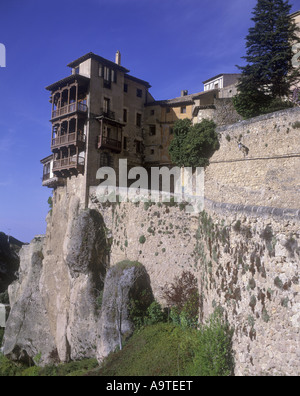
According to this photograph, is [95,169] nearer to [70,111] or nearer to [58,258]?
[70,111]

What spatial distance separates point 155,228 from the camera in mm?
20656

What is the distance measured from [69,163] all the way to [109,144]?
3.79m

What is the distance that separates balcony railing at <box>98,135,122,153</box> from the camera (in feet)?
96.7

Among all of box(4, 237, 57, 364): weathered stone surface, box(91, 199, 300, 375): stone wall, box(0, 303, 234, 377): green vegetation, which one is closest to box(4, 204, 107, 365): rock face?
box(4, 237, 57, 364): weathered stone surface

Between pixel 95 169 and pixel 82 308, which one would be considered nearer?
pixel 82 308

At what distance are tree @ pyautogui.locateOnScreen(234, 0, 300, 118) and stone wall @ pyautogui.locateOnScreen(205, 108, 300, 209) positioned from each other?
3711 mm

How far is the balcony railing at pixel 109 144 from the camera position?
96.7 feet

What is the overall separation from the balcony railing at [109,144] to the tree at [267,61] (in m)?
10.7

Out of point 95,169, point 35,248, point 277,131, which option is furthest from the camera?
point 35,248

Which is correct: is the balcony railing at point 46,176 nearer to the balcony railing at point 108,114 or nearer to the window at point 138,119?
the balcony railing at point 108,114

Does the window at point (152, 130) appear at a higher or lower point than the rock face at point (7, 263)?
higher

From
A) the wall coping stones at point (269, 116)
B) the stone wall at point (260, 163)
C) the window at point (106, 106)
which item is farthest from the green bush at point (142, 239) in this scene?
the window at point (106, 106)
